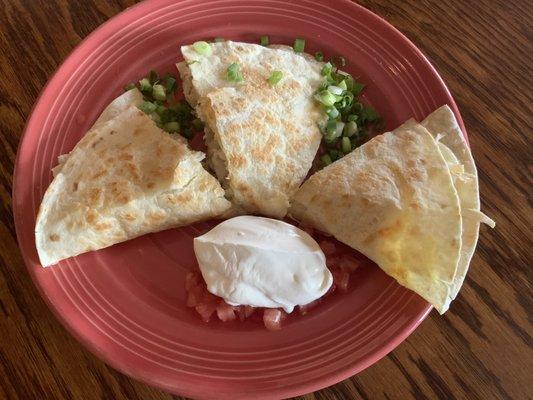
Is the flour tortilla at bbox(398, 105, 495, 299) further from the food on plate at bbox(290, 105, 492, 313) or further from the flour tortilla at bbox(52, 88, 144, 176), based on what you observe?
the flour tortilla at bbox(52, 88, 144, 176)

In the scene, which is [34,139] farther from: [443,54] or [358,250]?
[443,54]

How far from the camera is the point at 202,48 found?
2.13 metres

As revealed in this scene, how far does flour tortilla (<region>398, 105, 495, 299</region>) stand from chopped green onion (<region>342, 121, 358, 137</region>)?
0.17 meters

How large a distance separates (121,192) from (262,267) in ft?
1.79

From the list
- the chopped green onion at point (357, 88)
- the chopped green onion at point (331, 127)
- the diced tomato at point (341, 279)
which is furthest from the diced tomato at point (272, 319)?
the chopped green onion at point (357, 88)

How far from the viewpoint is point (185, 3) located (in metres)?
2.26

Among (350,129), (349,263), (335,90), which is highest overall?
(335,90)

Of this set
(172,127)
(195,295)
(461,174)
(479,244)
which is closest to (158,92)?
(172,127)

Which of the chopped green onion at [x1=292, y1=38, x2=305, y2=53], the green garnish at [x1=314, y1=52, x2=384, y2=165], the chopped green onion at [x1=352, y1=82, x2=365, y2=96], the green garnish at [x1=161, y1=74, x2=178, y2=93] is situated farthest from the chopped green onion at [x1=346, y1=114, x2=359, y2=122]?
the green garnish at [x1=161, y1=74, x2=178, y2=93]

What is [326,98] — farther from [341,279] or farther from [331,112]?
[341,279]

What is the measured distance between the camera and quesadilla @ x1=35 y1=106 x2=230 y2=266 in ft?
6.19

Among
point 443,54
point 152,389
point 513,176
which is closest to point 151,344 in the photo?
point 152,389

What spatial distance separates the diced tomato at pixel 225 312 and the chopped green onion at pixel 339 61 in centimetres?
105

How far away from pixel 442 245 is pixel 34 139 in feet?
4.81
